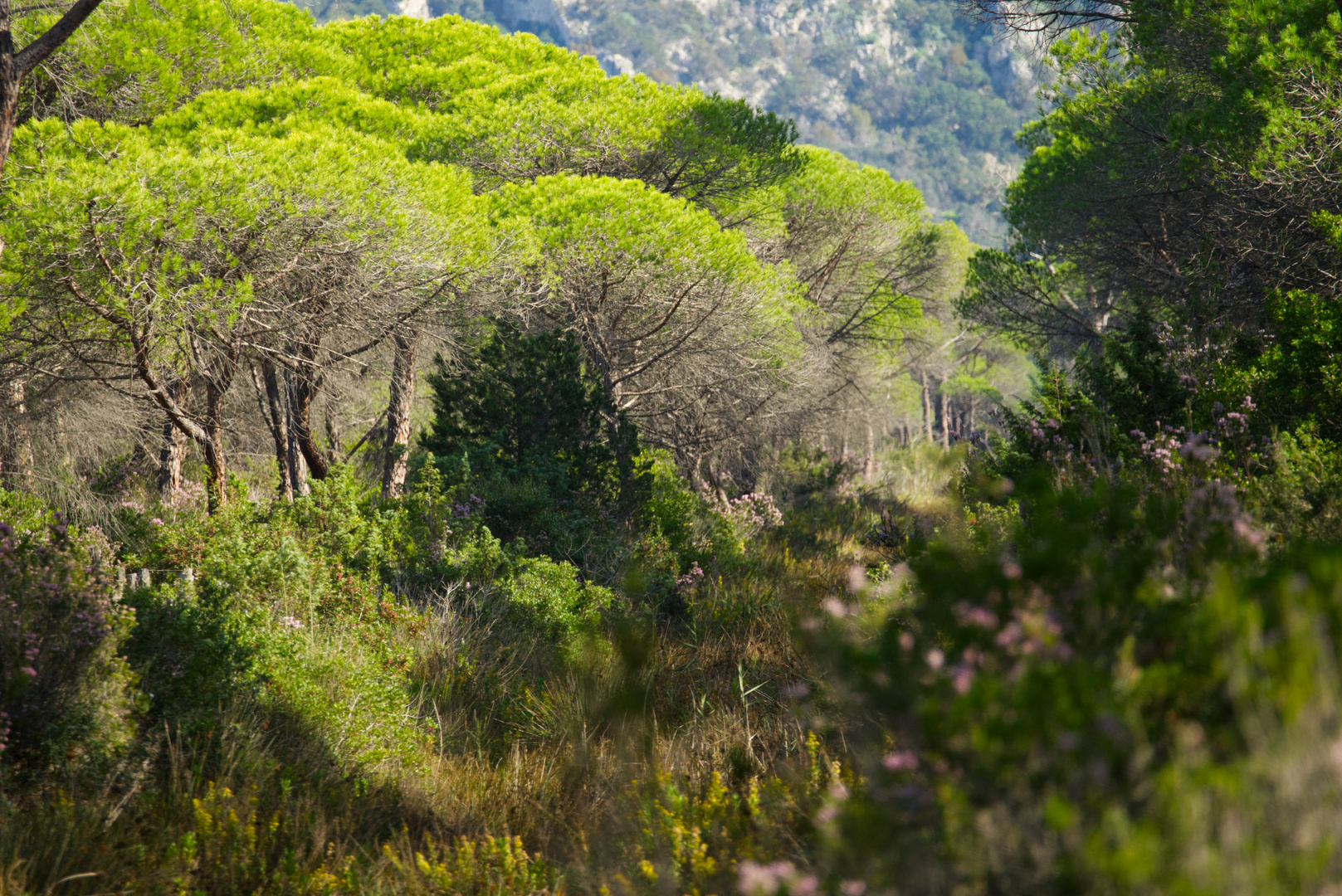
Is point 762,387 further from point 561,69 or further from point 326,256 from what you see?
point 326,256

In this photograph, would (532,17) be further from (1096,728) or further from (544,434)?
(1096,728)

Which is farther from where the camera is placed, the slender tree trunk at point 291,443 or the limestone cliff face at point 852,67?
the limestone cliff face at point 852,67

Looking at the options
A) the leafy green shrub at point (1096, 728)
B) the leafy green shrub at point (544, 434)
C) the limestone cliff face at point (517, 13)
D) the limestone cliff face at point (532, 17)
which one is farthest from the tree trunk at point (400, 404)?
the limestone cliff face at point (532, 17)

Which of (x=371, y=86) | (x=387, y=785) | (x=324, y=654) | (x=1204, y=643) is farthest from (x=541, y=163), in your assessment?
(x=1204, y=643)

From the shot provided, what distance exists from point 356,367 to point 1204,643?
38.3 feet

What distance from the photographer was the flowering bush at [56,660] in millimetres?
3334

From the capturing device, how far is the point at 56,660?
3.45 meters

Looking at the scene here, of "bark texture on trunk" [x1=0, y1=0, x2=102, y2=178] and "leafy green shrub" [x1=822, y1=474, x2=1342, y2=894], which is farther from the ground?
"bark texture on trunk" [x1=0, y1=0, x2=102, y2=178]

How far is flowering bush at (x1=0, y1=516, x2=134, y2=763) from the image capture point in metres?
3.33

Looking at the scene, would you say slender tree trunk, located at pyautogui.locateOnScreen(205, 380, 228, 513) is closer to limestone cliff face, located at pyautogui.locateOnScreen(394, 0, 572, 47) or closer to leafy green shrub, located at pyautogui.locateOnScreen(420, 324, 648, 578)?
leafy green shrub, located at pyautogui.locateOnScreen(420, 324, 648, 578)

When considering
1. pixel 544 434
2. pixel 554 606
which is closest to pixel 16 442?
pixel 544 434

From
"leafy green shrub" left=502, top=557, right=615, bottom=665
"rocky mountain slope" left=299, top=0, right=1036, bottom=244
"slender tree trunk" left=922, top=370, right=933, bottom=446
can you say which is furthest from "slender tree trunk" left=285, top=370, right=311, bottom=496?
"rocky mountain slope" left=299, top=0, right=1036, bottom=244

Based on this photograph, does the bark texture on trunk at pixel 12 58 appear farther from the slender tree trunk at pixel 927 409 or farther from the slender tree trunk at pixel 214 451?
the slender tree trunk at pixel 927 409

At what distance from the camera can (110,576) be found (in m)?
4.08
